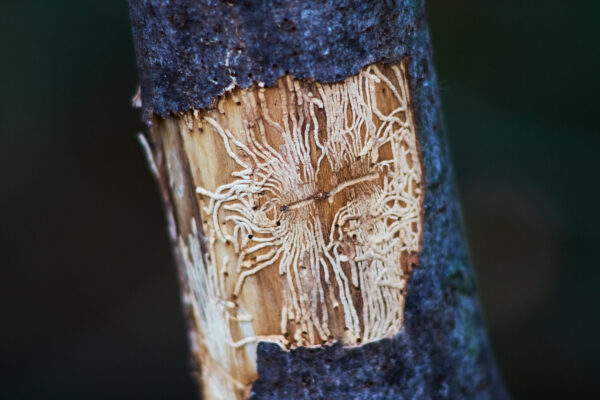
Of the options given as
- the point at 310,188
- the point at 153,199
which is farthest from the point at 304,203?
the point at 153,199

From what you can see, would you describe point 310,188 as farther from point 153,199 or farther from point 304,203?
point 153,199

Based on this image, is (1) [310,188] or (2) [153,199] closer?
(1) [310,188]

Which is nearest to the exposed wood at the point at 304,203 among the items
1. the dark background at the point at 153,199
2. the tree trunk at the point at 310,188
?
the tree trunk at the point at 310,188

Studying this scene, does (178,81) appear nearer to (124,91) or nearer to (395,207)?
(395,207)

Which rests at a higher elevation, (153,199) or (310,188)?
(153,199)

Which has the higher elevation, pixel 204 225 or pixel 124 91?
pixel 124 91

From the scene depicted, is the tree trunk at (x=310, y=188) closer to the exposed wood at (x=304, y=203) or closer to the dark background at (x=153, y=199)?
the exposed wood at (x=304, y=203)

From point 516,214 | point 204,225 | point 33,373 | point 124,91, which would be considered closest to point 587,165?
point 516,214
